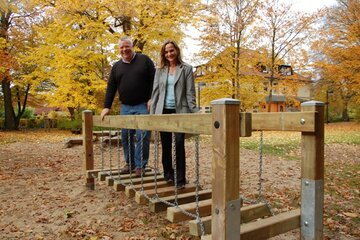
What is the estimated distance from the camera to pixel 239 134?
2055mm

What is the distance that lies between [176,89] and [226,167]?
196 centimetres

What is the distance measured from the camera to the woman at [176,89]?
149 inches

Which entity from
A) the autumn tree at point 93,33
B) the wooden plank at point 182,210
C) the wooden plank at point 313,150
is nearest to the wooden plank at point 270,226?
the wooden plank at point 313,150

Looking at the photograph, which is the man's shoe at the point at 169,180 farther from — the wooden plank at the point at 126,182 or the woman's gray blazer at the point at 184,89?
the woman's gray blazer at the point at 184,89

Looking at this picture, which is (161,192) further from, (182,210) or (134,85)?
(134,85)

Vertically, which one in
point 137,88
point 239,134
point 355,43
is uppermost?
point 355,43

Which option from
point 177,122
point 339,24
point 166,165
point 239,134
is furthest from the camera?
point 339,24

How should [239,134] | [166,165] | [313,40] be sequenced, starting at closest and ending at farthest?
[239,134]
[166,165]
[313,40]

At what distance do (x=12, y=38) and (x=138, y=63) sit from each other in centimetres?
1781

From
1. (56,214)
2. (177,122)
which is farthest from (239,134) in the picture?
(56,214)

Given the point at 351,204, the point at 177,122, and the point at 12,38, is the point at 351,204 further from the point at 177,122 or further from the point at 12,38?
the point at 12,38

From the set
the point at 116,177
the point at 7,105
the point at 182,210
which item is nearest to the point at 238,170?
the point at 182,210

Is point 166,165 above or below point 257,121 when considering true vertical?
below

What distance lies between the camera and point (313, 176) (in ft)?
7.54
